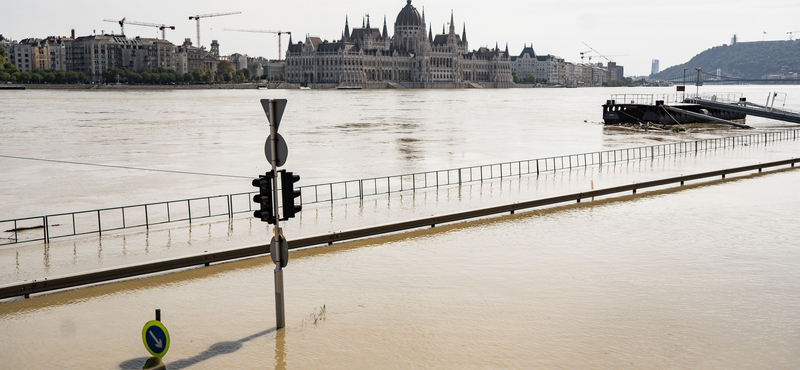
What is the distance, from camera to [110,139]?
5678cm

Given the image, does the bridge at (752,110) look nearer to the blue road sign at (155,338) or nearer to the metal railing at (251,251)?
the metal railing at (251,251)

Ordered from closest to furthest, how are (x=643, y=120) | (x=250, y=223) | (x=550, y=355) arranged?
(x=550, y=355), (x=250, y=223), (x=643, y=120)

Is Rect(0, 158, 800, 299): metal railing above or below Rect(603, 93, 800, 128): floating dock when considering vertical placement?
below

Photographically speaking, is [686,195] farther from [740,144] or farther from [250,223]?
[740,144]

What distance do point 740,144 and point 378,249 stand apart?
4215 cm

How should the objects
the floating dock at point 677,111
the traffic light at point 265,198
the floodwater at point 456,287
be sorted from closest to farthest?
the traffic light at point 265,198
the floodwater at point 456,287
the floating dock at point 677,111

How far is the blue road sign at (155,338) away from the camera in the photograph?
34.1 ft

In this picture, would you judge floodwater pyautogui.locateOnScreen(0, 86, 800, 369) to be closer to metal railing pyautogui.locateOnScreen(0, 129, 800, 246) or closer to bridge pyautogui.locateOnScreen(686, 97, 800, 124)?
metal railing pyautogui.locateOnScreen(0, 129, 800, 246)

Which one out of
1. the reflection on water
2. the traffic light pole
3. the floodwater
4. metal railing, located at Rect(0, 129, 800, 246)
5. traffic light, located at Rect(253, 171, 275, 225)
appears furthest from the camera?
metal railing, located at Rect(0, 129, 800, 246)

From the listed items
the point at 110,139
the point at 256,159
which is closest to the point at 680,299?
the point at 256,159

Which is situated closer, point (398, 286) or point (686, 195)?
point (398, 286)

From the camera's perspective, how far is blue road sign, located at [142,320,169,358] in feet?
34.1

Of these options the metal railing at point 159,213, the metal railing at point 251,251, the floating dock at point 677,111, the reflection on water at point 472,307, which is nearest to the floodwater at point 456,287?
the reflection on water at point 472,307

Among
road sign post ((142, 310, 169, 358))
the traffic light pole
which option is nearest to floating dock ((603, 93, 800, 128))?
the traffic light pole
